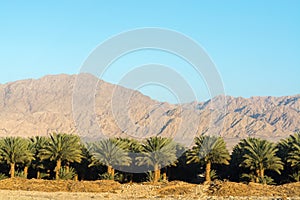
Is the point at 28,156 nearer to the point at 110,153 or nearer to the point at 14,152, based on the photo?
the point at 14,152

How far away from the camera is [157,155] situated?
117ft

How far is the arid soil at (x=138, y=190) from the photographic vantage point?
987 inches

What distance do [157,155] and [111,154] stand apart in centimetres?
390

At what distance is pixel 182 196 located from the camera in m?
25.1

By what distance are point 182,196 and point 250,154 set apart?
11.7 m

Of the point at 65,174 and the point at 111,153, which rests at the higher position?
the point at 111,153

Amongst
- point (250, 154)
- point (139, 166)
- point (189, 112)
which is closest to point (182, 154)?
point (139, 166)

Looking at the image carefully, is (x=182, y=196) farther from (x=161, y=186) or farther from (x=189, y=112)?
(x=189, y=112)

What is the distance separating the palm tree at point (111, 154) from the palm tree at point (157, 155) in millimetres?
1348

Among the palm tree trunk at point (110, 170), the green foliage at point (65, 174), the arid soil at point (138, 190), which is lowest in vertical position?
the arid soil at point (138, 190)

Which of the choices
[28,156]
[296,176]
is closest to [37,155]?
[28,156]

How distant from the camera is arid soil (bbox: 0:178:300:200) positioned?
25058mm

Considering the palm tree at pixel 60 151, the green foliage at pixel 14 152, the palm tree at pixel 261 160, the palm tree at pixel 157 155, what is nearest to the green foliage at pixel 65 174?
the palm tree at pixel 60 151

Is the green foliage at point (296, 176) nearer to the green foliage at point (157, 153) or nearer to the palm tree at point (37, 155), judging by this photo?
the green foliage at point (157, 153)
